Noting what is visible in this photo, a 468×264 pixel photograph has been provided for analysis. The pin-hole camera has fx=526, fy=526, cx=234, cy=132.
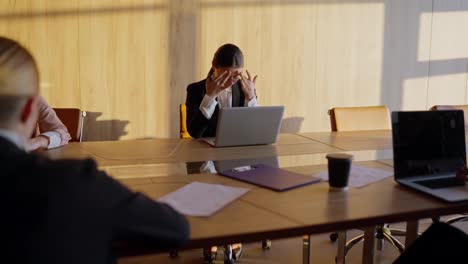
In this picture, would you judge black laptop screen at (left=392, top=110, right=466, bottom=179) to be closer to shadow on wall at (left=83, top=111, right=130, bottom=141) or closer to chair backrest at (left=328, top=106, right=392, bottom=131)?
chair backrest at (left=328, top=106, right=392, bottom=131)

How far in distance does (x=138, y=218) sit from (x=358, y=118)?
7.69ft

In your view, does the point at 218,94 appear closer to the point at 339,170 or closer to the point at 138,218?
the point at 339,170

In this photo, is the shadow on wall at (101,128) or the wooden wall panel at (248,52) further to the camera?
the shadow on wall at (101,128)

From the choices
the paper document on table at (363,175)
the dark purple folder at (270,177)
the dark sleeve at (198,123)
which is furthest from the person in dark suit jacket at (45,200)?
the dark sleeve at (198,123)

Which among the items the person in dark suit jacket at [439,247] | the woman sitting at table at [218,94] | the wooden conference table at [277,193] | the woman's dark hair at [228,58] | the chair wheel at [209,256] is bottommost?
the chair wheel at [209,256]

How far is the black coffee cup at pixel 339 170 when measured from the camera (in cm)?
175

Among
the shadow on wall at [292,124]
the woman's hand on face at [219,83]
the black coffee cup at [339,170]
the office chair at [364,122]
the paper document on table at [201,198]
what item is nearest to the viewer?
Answer: the paper document on table at [201,198]

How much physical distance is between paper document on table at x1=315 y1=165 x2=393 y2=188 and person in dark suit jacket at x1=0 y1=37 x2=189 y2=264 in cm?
93

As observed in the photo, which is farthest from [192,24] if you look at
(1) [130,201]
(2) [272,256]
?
(1) [130,201]

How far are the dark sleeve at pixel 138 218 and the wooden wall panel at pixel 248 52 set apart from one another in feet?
10.1

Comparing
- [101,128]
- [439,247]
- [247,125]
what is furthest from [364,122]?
[101,128]

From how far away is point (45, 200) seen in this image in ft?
3.18

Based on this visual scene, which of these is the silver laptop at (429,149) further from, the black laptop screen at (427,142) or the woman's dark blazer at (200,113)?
the woman's dark blazer at (200,113)

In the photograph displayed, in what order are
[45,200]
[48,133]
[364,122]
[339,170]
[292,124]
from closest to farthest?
[45,200] → [339,170] → [48,133] → [364,122] → [292,124]
